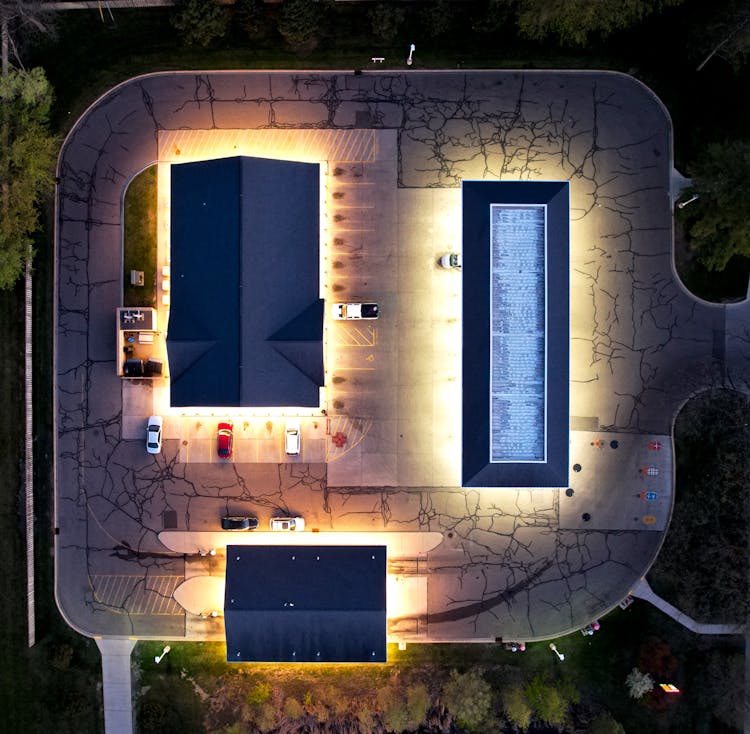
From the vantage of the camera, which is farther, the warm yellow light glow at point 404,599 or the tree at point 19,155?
the warm yellow light glow at point 404,599

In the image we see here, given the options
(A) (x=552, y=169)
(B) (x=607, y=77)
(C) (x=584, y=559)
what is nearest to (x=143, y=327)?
(A) (x=552, y=169)

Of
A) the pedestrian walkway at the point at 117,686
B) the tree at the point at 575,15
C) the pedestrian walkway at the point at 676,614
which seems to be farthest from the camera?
the pedestrian walkway at the point at 117,686

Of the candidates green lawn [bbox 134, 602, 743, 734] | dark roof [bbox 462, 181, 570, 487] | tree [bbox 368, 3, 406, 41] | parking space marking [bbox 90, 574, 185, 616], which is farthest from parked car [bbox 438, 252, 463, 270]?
parking space marking [bbox 90, 574, 185, 616]

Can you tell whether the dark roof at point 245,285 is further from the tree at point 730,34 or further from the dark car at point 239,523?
the tree at point 730,34

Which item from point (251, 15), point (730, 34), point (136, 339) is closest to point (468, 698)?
point (136, 339)

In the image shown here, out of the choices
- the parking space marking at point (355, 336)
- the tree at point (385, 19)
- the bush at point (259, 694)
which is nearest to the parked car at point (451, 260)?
the parking space marking at point (355, 336)

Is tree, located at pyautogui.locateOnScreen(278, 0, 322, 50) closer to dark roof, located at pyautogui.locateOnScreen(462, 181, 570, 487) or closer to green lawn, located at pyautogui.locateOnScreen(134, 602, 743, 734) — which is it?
dark roof, located at pyautogui.locateOnScreen(462, 181, 570, 487)
